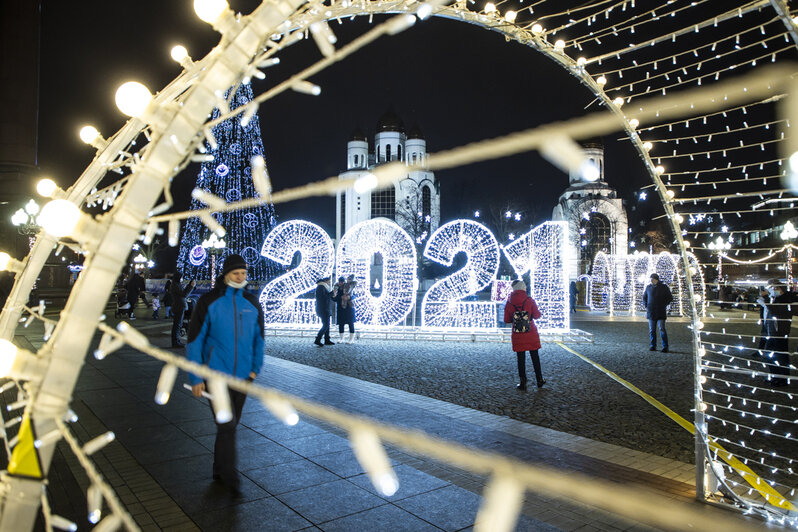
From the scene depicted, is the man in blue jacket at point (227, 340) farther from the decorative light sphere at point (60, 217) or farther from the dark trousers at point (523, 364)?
the dark trousers at point (523, 364)

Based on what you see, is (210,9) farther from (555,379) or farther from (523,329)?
(555,379)

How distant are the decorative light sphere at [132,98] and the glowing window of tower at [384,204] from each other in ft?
230

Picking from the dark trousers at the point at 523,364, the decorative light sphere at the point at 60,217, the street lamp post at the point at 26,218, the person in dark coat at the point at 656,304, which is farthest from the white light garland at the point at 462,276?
the decorative light sphere at the point at 60,217

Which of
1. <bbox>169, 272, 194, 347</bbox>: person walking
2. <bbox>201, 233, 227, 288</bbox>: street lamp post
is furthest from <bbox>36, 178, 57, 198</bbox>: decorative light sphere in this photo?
<bbox>201, 233, 227, 288</bbox>: street lamp post

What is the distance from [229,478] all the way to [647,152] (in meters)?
4.74

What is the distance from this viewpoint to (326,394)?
8.20 metres

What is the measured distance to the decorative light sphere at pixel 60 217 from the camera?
1.45 m

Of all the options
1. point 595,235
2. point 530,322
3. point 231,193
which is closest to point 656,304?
point 530,322

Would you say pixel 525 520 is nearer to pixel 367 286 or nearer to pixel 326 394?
Result: pixel 326 394

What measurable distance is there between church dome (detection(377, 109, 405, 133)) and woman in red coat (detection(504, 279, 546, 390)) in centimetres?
7344

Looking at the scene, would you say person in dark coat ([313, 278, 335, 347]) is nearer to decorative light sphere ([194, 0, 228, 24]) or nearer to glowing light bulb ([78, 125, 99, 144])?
glowing light bulb ([78, 125, 99, 144])

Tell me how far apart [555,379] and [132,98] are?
9077 millimetres

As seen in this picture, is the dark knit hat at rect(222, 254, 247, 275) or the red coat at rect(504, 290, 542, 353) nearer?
the dark knit hat at rect(222, 254, 247, 275)

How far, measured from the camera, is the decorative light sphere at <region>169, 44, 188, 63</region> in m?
2.61
